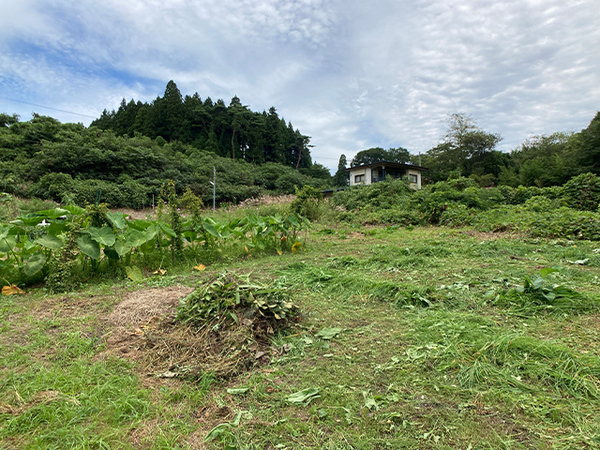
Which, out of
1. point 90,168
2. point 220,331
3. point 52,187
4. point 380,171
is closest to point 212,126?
point 90,168

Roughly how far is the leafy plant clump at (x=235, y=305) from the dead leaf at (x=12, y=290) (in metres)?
2.02

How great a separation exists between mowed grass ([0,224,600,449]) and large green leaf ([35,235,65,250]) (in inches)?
26.9

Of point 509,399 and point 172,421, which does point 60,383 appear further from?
point 509,399

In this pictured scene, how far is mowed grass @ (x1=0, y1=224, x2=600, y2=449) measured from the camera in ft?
3.93

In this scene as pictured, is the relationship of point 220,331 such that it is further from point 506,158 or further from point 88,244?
point 506,158

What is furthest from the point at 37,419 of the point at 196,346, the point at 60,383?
the point at 196,346

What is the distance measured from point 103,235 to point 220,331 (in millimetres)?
2187

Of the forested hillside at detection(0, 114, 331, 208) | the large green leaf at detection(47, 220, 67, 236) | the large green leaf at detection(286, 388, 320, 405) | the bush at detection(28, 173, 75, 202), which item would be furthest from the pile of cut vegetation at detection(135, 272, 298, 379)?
the bush at detection(28, 173, 75, 202)

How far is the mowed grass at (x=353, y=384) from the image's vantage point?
120 cm

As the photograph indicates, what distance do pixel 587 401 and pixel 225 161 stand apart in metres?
31.6

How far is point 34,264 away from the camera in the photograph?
3.03 m

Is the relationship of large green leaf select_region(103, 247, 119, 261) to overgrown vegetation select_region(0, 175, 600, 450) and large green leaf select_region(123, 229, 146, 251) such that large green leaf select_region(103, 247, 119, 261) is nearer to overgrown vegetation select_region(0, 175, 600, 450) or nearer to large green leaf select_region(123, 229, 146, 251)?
overgrown vegetation select_region(0, 175, 600, 450)

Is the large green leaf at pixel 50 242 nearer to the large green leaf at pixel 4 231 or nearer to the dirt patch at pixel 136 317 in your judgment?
the large green leaf at pixel 4 231

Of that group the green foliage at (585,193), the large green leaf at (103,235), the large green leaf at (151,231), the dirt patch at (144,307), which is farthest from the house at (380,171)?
the dirt patch at (144,307)
